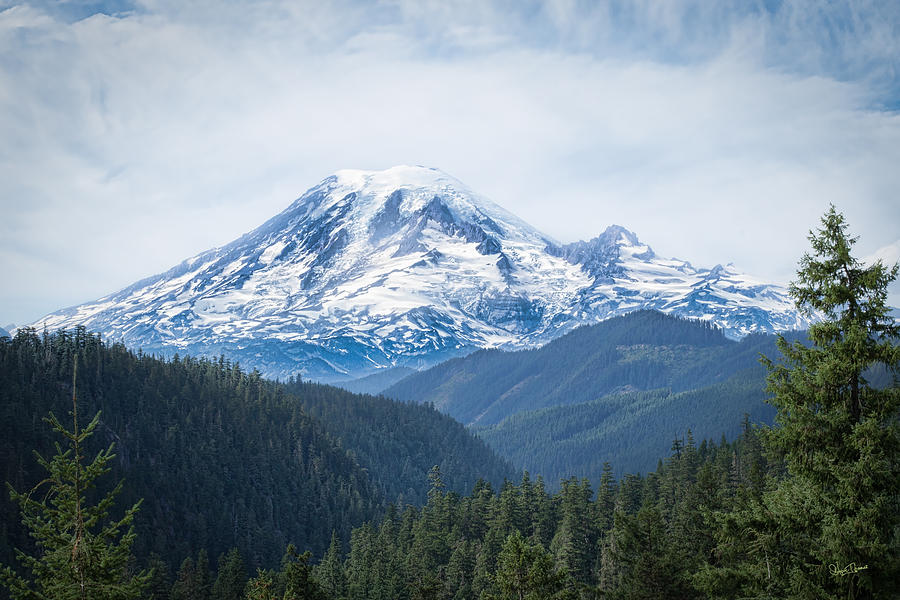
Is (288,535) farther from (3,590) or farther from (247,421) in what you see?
(3,590)

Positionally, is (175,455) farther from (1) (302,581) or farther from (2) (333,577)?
(1) (302,581)

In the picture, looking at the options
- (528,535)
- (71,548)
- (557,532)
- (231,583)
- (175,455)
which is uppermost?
(71,548)

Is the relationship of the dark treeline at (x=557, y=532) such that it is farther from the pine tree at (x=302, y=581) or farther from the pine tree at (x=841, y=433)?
the pine tree at (x=841, y=433)

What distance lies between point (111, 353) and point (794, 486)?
623 ft

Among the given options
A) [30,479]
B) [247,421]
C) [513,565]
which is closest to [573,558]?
[513,565]

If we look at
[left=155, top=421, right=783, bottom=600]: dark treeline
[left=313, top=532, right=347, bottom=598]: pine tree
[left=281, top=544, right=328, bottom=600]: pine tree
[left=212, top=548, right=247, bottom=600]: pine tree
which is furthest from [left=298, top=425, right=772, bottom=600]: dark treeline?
[left=212, top=548, right=247, bottom=600]: pine tree

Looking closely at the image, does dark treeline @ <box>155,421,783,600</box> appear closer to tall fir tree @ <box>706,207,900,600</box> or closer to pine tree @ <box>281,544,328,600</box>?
pine tree @ <box>281,544,328,600</box>

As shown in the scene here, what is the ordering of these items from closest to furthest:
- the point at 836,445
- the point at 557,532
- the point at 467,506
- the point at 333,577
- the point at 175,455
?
the point at 836,445 < the point at 557,532 < the point at 333,577 < the point at 467,506 < the point at 175,455

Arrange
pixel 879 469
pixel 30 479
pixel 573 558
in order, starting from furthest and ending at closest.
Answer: pixel 30 479 → pixel 573 558 → pixel 879 469

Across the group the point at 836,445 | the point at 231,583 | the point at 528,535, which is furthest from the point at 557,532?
the point at 836,445

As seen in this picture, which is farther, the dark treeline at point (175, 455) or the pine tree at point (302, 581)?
the dark treeline at point (175, 455)

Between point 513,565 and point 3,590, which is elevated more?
point 513,565

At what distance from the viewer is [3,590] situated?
99.5m

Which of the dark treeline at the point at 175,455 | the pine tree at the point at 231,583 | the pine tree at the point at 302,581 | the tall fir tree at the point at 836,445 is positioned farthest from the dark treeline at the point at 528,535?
the dark treeline at the point at 175,455
